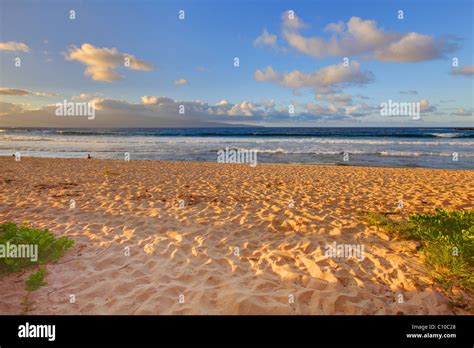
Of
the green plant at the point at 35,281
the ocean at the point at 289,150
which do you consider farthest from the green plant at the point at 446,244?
the ocean at the point at 289,150

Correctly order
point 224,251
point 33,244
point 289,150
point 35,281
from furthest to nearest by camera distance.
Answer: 1. point 289,150
2. point 224,251
3. point 33,244
4. point 35,281

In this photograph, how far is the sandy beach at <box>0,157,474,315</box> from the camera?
12.0 ft

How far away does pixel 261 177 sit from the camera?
13438mm

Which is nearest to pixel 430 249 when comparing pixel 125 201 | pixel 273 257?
pixel 273 257

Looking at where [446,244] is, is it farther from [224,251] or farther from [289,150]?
[289,150]

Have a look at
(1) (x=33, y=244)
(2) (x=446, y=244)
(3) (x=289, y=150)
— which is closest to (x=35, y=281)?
(1) (x=33, y=244)

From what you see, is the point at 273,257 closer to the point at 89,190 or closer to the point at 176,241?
the point at 176,241

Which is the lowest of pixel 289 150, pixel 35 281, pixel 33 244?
pixel 35 281

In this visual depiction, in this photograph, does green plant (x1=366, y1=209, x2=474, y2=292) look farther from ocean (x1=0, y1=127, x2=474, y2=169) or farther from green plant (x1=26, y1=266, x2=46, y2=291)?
ocean (x1=0, y1=127, x2=474, y2=169)

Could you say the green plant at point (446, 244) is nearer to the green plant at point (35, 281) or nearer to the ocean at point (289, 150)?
the green plant at point (35, 281)

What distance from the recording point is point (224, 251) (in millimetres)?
5207

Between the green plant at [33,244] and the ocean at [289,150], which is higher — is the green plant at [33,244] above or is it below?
below

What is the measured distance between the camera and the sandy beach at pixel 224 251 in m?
3.66

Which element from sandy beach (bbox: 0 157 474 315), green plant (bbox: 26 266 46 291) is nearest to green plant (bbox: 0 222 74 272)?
sandy beach (bbox: 0 157 474 315)
